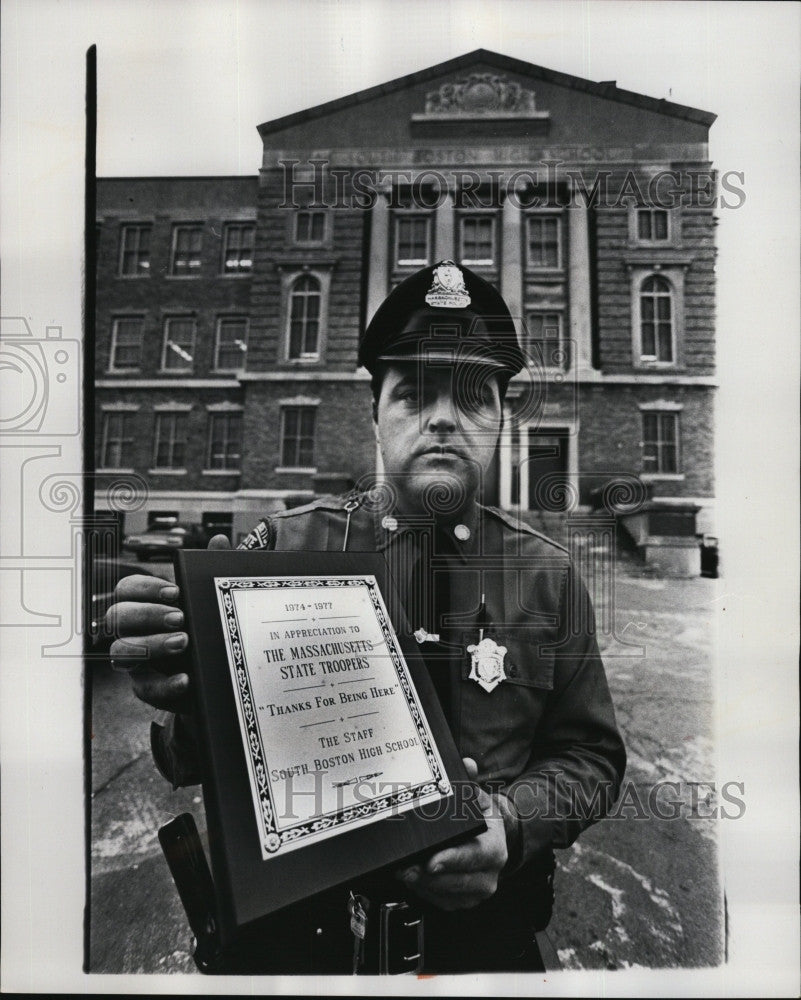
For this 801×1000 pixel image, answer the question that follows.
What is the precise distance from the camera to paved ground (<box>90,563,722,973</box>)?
179 cm

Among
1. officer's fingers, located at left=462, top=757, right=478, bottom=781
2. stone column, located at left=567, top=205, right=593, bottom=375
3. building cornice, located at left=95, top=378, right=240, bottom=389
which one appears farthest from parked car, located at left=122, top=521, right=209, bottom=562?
stone column, located at left=567, top=205, right=593, bottom=375

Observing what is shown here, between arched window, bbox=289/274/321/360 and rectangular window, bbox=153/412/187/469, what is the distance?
47cm

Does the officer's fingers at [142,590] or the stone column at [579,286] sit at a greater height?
the stone column at [579,286]

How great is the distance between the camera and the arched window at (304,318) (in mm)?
1925

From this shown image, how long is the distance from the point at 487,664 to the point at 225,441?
1145mm

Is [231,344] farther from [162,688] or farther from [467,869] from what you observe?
[467,869]

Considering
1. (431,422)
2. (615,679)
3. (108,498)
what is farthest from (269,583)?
(615,679)

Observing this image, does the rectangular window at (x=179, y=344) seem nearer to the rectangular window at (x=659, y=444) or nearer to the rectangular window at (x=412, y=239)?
the rectangular window at (x=412, y=239)

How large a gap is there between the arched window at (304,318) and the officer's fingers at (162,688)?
1.13 meters

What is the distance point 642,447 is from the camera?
Answer: 6.22 feet

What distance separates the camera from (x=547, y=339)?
6.21 feet

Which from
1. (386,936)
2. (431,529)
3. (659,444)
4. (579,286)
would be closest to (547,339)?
(579,286)

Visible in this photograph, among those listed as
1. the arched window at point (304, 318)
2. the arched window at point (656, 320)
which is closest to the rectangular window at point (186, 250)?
the arched window at point (304, 318)

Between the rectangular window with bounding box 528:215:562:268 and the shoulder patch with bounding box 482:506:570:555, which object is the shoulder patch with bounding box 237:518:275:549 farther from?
the rectangular window with bounding box 528:215:562:268
